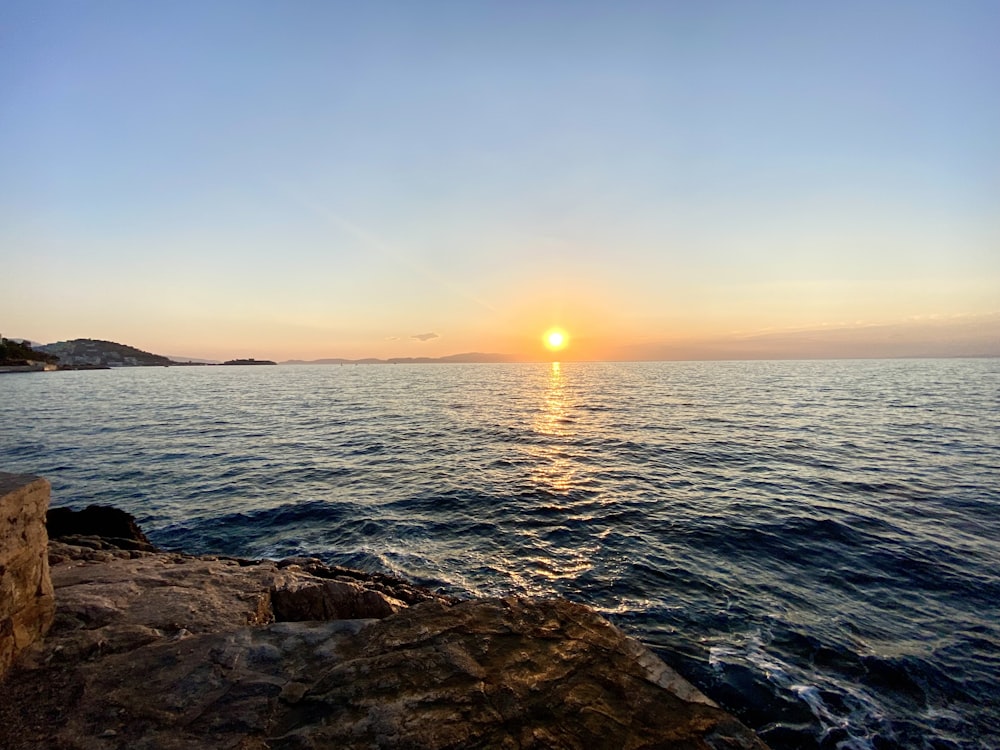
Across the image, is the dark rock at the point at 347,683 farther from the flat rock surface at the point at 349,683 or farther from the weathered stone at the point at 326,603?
the weathered stone at the point at 326,603

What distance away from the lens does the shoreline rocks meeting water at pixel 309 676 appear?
15.4 ft

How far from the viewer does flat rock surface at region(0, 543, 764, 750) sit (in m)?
4.67

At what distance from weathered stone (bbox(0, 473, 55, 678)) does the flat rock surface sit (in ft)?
0.95

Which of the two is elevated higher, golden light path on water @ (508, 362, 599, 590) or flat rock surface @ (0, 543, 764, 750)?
flat rock surface @ (0, 543, 764, 750)

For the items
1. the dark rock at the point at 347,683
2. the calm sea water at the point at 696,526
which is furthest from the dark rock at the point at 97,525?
the dark rock at the point at 347,683

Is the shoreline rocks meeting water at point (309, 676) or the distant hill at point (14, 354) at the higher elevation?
the distant hill at point (14, 354)

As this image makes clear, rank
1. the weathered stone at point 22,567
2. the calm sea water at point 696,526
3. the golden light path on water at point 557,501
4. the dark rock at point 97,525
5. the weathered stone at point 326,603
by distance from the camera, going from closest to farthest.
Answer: the weathered stone at point 22,567 < the weathered stone at point 326,603 < the calm sea water at point 696,526 < the golden light path on water at point 557,501 < the dark rock at point 97,525

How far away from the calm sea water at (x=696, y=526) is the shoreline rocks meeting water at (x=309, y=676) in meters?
4.77

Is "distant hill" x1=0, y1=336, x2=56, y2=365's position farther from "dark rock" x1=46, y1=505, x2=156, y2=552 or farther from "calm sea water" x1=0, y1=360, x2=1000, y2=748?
"dark rock" x1=46, y1=505, x2=156, y2=552

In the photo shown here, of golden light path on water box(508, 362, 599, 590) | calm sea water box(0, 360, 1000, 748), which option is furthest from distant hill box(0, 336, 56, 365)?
golden light path on water box(508, 362, 599, 590)

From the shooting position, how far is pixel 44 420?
43.9m

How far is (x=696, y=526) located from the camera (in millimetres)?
16703

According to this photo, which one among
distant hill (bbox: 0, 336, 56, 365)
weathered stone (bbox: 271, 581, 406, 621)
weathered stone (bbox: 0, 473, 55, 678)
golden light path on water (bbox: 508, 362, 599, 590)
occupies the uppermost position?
distant hill (bbox: 0, 336, 56, 365)

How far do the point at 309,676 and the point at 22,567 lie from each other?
4.30 meters
